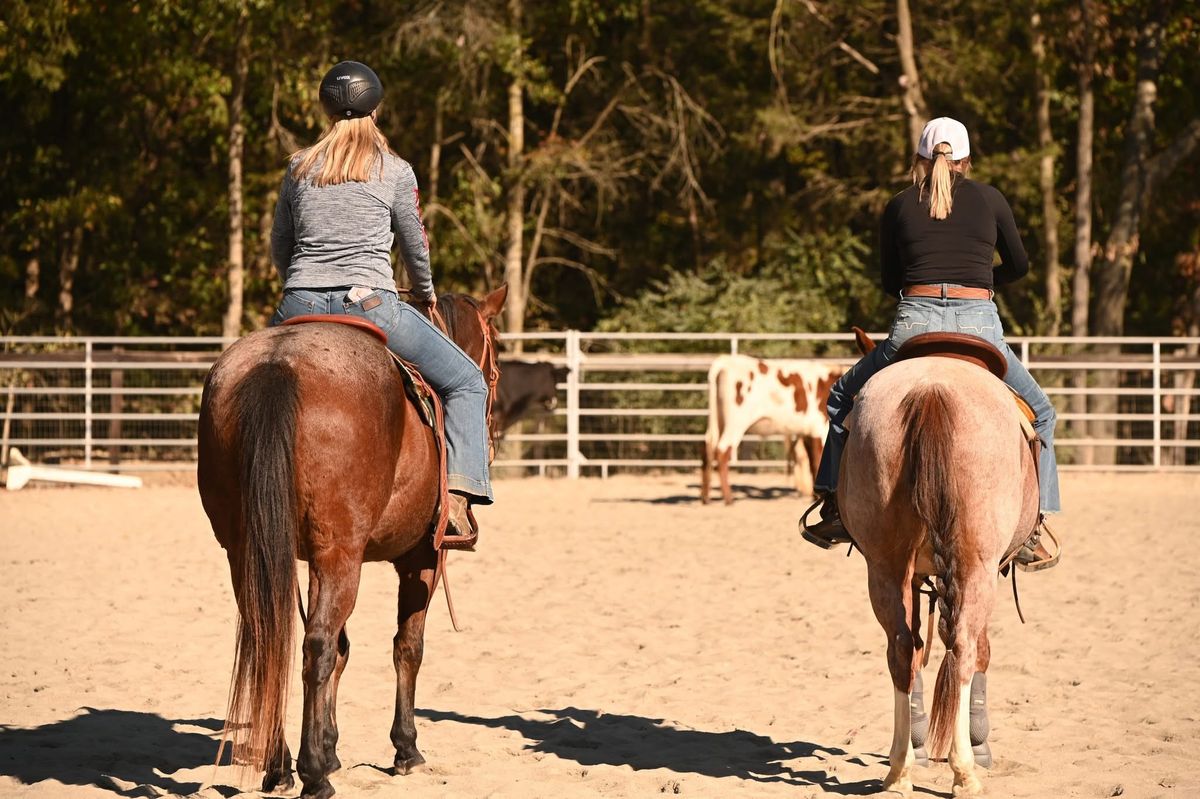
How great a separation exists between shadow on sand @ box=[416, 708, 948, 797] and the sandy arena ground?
0.05ft

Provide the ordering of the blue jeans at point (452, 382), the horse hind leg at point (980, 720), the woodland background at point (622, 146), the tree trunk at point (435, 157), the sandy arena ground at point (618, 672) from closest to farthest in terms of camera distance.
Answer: the blue jeans at point (452, 382) → the horse hind leg at point (980, 720) → the sandy arena ground at point (618, 672) → the woodland background at point (622, 146) → the tree trunk at point (435, 157)

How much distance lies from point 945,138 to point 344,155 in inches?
86.1

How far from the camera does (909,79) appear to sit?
23.1 m

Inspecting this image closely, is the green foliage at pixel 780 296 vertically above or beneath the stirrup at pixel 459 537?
above

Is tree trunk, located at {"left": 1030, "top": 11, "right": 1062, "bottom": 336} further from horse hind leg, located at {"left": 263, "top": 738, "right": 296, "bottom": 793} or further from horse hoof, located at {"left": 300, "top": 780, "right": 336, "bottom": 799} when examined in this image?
horse hoof, located at {"left": 300, "top": 780, "right": 336, "bottom": 799}

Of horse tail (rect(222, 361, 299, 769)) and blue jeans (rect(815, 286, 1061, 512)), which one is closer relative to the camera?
horse tail (rect(222, 361, 299, 769))

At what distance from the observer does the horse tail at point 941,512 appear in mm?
4711

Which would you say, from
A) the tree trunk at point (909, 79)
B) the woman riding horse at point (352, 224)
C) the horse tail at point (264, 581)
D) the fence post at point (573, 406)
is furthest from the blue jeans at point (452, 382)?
the tree trunk at point (909, 79)

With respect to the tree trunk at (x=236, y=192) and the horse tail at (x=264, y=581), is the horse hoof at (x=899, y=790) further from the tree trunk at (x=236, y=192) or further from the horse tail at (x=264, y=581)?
the tree trunk at (x=236, y=192)

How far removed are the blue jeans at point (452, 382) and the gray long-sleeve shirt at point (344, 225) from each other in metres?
0.10

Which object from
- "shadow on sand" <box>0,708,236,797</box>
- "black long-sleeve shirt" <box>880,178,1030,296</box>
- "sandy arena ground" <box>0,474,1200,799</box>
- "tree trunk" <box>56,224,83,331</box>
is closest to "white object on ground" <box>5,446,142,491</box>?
"sandy arena ground" <box>0,474,1200,799</box>

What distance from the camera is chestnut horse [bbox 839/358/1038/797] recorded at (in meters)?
4.73

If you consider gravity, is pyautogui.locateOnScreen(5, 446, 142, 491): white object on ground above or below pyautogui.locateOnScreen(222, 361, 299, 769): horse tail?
below

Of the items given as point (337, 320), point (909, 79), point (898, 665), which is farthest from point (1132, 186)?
point (337, 320)
